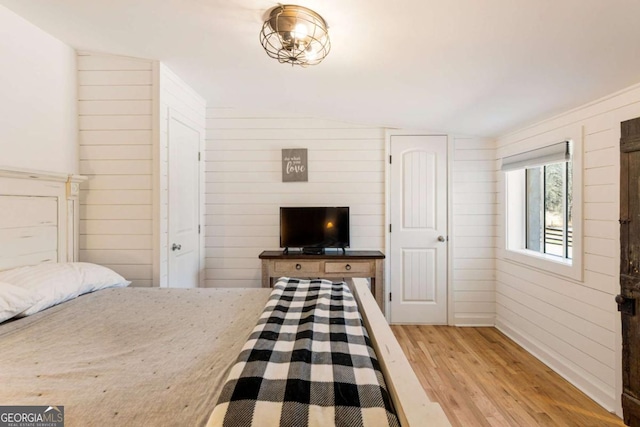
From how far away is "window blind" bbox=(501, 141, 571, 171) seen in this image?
2.30 m

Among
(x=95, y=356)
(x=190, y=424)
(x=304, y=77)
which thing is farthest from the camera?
(x=304, y=77)

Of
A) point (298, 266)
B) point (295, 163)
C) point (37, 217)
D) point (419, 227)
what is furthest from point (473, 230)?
point (37, 217)

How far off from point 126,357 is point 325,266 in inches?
77.9

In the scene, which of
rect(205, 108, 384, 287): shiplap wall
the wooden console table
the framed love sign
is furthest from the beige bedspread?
the framed love sign

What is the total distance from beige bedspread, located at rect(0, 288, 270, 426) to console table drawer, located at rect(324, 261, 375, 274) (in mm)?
1265

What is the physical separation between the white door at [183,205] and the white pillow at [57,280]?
611 mm

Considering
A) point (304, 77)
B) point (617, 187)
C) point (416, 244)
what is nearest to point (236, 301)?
point (304, 77)

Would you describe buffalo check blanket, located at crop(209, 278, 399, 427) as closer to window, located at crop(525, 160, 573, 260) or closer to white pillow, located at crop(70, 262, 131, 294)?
white pillow, located at crop(70, 262, 131, 294)

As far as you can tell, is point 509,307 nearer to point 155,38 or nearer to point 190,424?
point 190,424

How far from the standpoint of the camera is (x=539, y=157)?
8.36 feet

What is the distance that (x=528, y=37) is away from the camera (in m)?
1.46

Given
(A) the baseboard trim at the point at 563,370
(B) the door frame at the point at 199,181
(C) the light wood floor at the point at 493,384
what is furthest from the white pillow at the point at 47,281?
(A) the baseboard trim at the point at 563,370

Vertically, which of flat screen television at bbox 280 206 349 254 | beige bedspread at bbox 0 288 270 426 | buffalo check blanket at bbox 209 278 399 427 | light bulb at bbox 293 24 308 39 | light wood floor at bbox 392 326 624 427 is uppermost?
light bulb at bbox 293 24 308 39

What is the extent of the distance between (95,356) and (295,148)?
257cm
